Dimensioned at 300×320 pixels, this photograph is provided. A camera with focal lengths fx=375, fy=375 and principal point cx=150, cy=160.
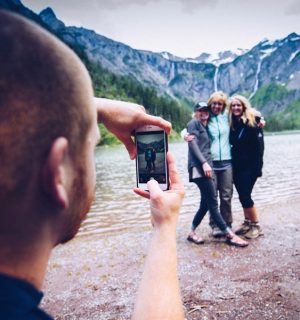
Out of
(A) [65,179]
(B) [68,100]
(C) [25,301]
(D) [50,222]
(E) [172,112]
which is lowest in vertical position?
(E) [172,112]

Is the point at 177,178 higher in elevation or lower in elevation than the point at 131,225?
higher

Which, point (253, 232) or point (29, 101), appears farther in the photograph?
point (253, 232)

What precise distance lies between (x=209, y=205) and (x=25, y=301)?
22.5 feet

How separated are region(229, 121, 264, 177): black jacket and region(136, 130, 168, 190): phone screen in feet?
18.1

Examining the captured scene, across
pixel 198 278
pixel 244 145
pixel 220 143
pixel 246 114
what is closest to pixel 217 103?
pixel 246 114

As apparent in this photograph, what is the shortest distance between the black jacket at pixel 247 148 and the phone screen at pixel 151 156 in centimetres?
553

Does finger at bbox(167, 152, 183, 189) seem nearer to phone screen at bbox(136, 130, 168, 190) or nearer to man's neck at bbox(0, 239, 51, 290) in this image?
phone screen at bbox(136, 130, 168, 190)

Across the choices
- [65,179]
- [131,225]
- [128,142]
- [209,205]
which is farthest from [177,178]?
[131,225]

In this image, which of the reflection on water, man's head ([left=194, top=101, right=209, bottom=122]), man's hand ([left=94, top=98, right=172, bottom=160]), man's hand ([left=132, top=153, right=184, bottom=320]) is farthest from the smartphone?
the reflection on water

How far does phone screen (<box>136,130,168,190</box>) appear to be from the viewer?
216 centimetres

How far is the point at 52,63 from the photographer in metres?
0.93

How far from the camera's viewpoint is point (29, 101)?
86 centimetres

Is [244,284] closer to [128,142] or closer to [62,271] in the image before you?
[62,271]

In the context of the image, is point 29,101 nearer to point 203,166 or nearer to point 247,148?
point 203,166
